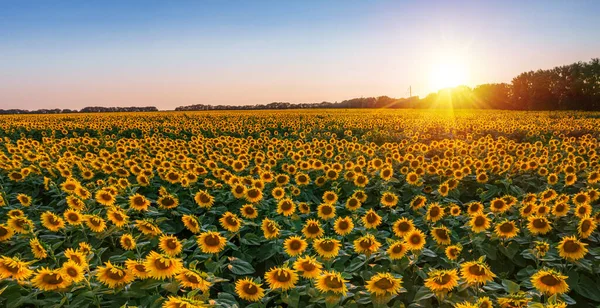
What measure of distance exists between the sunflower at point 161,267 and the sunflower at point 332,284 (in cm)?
109

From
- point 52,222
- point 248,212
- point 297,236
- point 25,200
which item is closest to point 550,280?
point 297,236

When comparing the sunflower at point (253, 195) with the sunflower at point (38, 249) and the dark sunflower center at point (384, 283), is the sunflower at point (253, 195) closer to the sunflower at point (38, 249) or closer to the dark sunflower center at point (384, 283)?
the sunflower at point (38, 249)

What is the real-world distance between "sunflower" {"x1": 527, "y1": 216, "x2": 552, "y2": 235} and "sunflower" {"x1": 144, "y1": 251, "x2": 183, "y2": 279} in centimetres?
385

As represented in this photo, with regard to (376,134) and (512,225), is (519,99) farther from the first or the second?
(512,225)

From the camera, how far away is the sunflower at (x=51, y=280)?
300 cm

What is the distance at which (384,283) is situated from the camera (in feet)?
10.3

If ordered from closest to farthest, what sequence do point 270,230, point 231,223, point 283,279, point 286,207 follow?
point 283,279 < point 270,230 < point 231,223 < point 286,207

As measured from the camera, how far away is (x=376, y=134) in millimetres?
16859

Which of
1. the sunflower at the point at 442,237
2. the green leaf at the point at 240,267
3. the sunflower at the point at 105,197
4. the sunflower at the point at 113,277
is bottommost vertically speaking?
the green leaf at the point at 240,267

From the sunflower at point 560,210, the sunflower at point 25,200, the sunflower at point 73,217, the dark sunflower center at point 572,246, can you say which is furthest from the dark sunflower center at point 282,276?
the sunflower at point 25,200

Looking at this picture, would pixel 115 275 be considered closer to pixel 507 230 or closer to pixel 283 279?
pixel 283 279

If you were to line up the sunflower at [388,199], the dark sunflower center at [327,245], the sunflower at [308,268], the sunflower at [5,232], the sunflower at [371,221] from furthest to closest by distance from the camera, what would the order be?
the sunflower at [388,199]
the sunflower at [371,221]
the sunflower at [5,232]
the dark sunflower center at [327,245]
the sunflower at [308,268]

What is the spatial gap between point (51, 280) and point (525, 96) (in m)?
76.2

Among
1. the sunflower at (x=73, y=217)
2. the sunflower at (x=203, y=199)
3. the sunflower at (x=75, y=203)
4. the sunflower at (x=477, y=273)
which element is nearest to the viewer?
the sunflower at (x=477, y=273)
